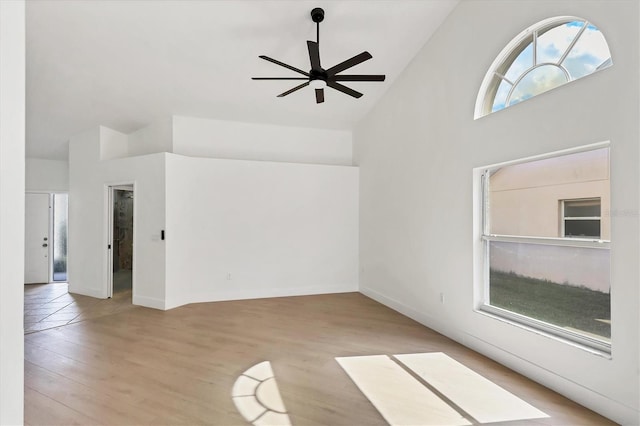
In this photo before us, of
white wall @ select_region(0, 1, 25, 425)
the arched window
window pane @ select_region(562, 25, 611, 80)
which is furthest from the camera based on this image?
the arched window

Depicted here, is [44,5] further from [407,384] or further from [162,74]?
[407,384]

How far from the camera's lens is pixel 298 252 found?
6.16 meters

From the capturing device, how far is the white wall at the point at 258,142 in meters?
5.80

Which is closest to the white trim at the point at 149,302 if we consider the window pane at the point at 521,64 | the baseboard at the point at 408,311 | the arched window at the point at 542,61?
the baseboard at the point at 408,311

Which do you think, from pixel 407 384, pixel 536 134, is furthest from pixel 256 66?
pixel 407 384

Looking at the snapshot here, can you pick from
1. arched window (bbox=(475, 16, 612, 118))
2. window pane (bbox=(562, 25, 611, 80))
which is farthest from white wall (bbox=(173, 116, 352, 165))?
window pane (bbox=(562, 25, 611, 80))

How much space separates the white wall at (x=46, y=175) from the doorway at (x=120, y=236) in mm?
2581

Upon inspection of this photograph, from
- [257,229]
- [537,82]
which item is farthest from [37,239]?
[537,82]

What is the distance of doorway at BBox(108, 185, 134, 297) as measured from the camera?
19.2 feet

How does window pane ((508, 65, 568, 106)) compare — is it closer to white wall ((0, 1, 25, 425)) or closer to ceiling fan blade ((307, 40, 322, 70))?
ceiling fan blade ((307, 40, 322, 70))

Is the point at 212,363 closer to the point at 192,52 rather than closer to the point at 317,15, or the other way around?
the point at 192,52

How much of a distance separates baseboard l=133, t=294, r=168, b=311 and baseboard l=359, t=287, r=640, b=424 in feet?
13.1

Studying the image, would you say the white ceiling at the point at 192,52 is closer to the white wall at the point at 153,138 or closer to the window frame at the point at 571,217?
the white wall at the point at 153,138

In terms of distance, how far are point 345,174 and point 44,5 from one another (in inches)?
190
